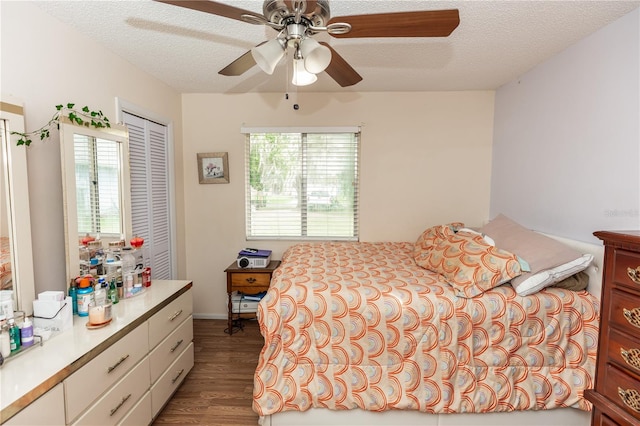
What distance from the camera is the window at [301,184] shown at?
10.5ft

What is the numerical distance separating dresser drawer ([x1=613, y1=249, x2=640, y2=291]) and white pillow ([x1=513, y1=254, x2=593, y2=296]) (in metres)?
0.41

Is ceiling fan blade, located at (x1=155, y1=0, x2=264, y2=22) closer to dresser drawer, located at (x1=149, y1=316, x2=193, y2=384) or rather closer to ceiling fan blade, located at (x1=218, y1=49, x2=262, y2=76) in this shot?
ceiling fan blade, located at (x1=218, y1=49, x2=262, y2=76)

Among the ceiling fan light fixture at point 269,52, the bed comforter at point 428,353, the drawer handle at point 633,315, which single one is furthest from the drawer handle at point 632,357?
the ceiling fan light fixture at point 269,52

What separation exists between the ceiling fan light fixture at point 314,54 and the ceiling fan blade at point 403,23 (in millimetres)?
110

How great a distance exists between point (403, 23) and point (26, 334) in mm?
2114

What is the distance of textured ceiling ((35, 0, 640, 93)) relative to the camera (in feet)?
5.28

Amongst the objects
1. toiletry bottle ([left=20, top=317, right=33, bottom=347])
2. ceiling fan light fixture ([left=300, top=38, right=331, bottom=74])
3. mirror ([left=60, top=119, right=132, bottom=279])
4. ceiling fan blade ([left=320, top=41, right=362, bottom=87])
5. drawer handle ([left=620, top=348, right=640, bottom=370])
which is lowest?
drawer handle ([left=620, top=348, right=640, bottom=370])

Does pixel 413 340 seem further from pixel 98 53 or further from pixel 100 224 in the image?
pixel 98 53

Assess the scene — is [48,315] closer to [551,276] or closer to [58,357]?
[58,357]

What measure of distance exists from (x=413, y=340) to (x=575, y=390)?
936 mm

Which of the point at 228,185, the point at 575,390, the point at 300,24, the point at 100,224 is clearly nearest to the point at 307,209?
the point at 228,185

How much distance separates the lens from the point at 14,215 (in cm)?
137

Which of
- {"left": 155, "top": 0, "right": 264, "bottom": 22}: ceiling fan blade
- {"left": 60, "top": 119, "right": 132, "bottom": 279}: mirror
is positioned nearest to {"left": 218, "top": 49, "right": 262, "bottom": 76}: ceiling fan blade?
{"left": 155, "top": 0, "right": 264, "bottom": 22}: ceiling fan blade

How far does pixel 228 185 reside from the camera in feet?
10.5
